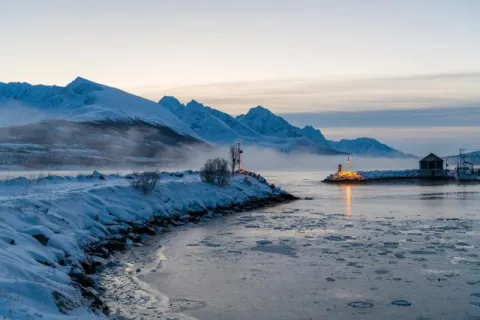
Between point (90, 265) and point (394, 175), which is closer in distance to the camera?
point (90, 265)

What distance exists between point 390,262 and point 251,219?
18.5 meters

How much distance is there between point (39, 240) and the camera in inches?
669

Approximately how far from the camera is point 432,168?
413 feet

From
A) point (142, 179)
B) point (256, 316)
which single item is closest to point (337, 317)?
point (256, 316)

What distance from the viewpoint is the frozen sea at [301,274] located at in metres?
13.5

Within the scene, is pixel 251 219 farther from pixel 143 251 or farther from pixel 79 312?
pixel 79 312

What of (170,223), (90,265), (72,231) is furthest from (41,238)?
(170,223)

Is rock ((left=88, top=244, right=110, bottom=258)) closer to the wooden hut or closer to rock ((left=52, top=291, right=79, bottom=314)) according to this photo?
rock ((left=52, top=291, right=79, bottom=314))

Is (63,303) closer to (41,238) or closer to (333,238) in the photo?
(41,238)

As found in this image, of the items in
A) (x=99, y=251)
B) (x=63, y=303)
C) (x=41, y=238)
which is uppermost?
(x=41, y=238)

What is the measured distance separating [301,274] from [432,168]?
118 meters

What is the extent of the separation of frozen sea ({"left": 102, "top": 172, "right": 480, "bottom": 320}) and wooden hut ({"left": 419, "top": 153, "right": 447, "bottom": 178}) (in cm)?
9981

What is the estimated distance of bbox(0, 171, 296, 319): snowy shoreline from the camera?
11438mm

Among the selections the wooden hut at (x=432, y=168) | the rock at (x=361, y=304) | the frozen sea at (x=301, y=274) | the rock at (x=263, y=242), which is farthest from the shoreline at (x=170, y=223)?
the wooden hut at (x=432, y=168)
